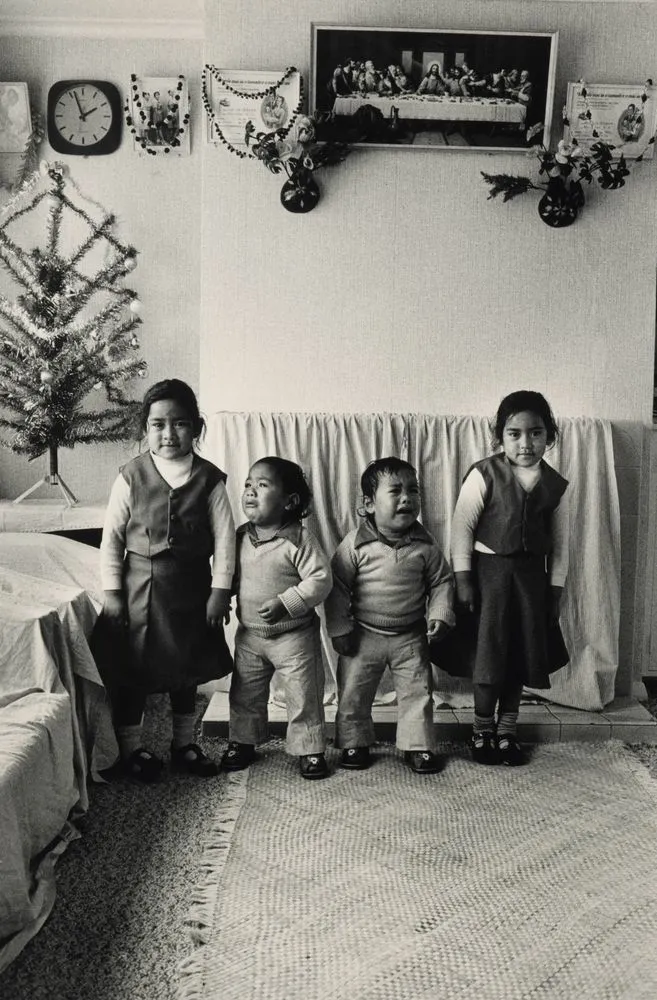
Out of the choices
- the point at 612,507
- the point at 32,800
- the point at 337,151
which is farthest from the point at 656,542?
the point at 32,800

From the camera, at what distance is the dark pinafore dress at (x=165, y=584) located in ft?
8.18

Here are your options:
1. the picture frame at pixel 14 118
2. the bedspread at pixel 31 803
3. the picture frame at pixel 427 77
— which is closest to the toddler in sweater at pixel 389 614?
the bedspread at pixel 31 803

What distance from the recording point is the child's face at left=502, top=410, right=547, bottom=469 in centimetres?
271

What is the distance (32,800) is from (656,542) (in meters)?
2.41

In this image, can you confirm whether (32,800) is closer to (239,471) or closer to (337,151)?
(239,471)

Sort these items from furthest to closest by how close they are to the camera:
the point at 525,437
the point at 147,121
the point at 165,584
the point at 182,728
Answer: the point at 147,121 < the point at 525,437 < the point at 182,728 < the point at 165,584

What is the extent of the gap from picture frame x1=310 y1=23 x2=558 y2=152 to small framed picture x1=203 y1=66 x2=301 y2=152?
0.30 feet

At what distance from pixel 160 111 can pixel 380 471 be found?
2.04 meters

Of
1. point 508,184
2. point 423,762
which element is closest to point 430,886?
A: point 423,762

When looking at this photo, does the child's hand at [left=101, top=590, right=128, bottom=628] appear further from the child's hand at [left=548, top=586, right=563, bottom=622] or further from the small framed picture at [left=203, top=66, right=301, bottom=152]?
the small framed picture at [left=203, top=66, right=301, bottom=152]

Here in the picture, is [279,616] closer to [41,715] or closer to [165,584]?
[165,584]

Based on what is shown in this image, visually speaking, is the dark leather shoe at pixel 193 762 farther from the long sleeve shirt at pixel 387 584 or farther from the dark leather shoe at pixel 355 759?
the long sleeve shirt at pixel 387 584

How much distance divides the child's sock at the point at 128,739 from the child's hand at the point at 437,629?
0.91 meters

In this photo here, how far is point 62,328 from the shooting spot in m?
3.47
